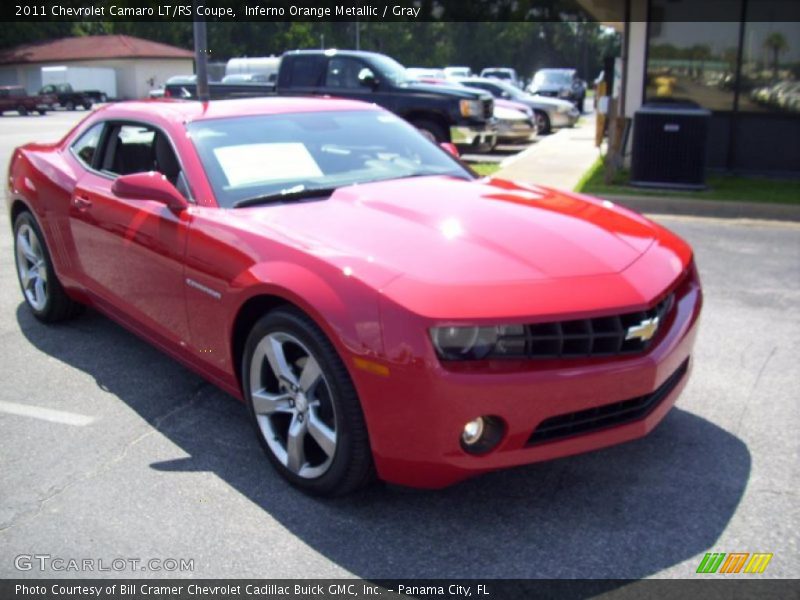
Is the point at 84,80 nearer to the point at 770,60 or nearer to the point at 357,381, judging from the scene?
the point at 770,60

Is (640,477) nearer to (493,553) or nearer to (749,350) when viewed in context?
(493,553)

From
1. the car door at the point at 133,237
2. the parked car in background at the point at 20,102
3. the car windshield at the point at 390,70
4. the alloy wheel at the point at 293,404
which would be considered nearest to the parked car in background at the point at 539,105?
the car windshield at the point at 390,70

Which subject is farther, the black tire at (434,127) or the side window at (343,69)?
the side window at (343,69)

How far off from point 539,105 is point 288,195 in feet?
69.2

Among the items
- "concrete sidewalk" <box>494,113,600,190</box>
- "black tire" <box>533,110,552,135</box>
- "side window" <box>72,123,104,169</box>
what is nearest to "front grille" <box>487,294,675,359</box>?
"side window" <box>72,123,104,169</box>

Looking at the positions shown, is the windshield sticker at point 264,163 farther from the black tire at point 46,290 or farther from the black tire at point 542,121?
the black tire at point 542,121

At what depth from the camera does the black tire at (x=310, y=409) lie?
2.99 meters

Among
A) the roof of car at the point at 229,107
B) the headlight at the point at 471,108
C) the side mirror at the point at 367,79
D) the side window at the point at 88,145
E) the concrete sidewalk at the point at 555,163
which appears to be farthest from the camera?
the headlight at the point at 471,108

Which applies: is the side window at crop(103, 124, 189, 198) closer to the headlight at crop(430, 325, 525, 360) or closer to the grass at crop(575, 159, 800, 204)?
the headlight at crop(430, 325, 525, 360)

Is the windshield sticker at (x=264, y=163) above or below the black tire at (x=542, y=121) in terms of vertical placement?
above

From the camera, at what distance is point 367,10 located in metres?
18.0

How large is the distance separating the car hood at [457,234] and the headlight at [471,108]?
10.4 m

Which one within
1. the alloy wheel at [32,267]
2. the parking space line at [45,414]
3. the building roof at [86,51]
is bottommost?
the parking space line at [45,414]

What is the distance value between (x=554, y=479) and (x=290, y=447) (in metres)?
1.09
